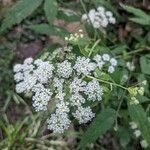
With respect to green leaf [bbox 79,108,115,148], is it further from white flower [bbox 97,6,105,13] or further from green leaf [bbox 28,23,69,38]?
white flower [bbox 97,6,105,13]

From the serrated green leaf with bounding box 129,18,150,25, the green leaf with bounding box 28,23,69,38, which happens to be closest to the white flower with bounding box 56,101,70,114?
the green leaf with bounding box 28,23,69,38

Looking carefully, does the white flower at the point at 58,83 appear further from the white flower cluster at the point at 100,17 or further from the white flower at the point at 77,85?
the white flower cluster at the point at 100,17

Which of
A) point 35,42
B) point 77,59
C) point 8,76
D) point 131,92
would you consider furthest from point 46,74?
point 35,42

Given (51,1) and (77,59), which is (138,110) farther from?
(51,1)

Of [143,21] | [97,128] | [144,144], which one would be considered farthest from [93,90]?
[144,144]

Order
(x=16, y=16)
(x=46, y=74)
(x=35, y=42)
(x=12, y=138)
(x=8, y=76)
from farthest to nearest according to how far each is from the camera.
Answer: (x=35, y=42)
(x=8, y=76)
(x=12, y=138)
(x=16, y=16)
(x=46, y=74)

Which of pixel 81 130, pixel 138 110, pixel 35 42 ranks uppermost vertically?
pixel 138 110

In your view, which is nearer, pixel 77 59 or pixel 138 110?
pixel 77 59
